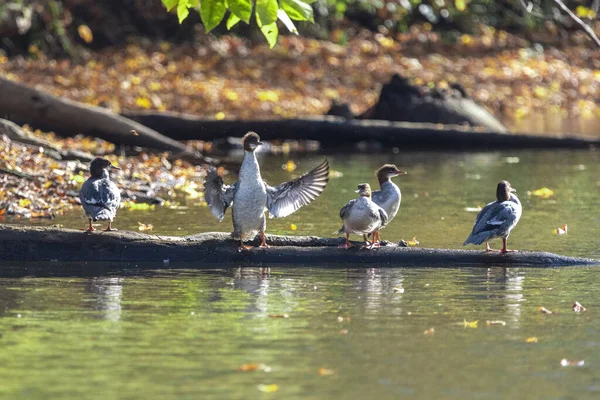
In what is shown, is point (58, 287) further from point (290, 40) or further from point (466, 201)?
point (290, 40)

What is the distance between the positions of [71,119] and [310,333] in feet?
43.3

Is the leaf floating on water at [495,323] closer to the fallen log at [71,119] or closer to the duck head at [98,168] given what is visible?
the duck head at [98,168]

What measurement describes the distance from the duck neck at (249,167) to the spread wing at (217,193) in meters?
0.17

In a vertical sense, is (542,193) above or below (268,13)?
below

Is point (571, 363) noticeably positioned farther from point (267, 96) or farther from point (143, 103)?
point (267, 96)

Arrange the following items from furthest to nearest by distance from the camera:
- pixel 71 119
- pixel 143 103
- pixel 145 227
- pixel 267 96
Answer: pixel 267 96 → pixel 143 103 → pixel 71 119 → pixel 145 227

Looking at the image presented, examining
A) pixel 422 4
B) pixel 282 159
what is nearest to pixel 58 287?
pixel 282 159

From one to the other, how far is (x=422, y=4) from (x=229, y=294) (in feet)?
95.6

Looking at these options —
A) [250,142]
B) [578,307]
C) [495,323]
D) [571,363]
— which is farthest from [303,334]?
[250,142]

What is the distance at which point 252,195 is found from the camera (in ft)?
39.4

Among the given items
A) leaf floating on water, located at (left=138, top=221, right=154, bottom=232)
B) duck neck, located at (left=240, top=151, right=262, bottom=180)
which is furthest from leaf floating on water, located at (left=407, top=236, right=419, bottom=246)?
leaf floating on water, located at (left=138, top=221, right=154, bottom=232)

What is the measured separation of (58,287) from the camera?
10734mm

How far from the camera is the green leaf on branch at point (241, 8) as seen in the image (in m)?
10.2

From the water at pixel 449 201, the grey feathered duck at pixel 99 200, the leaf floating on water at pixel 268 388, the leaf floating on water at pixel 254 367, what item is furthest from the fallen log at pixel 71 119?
the leaf floating on water at pixel 268 388
